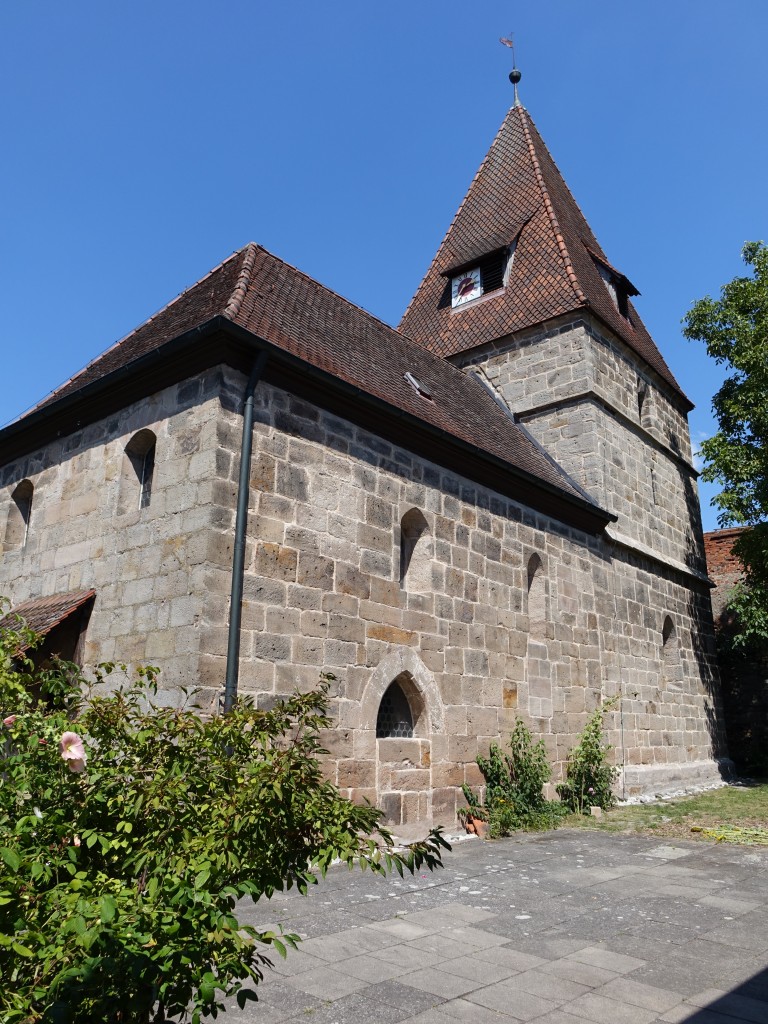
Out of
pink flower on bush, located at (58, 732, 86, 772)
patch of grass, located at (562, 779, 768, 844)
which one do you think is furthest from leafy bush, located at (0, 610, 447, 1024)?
patch of grass, located at (562, 779, 768, 844)

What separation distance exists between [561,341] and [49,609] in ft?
32.8

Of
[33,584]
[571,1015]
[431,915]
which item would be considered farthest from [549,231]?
[571,1015]

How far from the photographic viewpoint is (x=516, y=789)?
9.55 metres

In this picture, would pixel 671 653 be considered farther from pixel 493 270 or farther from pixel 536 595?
pixel 493 270

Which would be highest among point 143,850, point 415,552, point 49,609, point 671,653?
point 415,552

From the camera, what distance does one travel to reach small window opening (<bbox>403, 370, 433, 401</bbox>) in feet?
35.6

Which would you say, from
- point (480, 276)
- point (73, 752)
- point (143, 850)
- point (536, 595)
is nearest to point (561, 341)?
point (480, 276)

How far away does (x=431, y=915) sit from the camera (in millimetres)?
5285

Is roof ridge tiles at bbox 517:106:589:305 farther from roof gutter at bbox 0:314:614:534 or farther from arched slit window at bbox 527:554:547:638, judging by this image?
arched slit window at bbox 527:554:547:638

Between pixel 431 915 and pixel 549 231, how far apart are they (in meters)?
13.8

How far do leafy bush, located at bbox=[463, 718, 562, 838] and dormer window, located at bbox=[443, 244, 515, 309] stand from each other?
9.50 m

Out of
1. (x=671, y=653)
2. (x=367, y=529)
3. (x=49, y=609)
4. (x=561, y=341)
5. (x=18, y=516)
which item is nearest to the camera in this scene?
(x=49, y=609)

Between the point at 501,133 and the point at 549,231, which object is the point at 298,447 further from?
the point at 501,133

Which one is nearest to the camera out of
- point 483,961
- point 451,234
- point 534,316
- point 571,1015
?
point 571,1015
